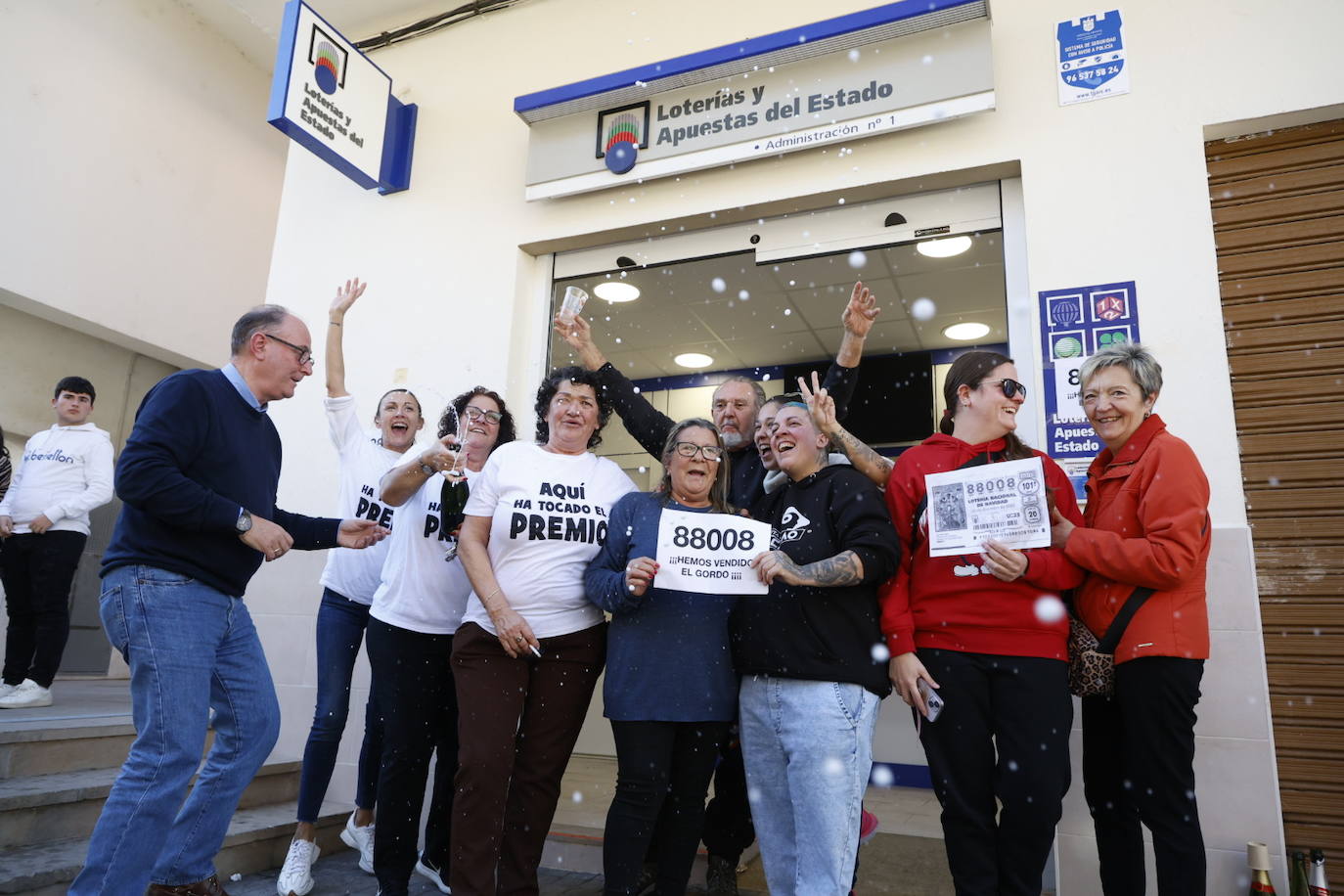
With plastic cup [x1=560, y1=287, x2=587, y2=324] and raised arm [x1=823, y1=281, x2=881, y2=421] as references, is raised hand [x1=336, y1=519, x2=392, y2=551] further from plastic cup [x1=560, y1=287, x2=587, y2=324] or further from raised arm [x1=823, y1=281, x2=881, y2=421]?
raised arm [x1=823, y1=281, x2=881, y2=421]

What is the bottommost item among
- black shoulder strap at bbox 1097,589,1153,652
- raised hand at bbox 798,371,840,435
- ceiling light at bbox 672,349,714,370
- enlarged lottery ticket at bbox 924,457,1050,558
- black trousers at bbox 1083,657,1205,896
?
black trousers at bbox 1083,657,1205,896

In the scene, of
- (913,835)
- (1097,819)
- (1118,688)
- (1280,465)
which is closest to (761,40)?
(1280,465)

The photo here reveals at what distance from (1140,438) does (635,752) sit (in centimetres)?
177

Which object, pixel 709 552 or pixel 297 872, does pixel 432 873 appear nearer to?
pixel 297 872

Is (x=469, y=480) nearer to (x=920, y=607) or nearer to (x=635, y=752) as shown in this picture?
(x=635, y=752)

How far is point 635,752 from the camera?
2541 millimetres

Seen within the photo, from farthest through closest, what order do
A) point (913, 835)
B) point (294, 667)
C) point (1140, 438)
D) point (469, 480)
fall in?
point (294, 667)
point (913, 835)
point (469, 480)
point (1140, 438)

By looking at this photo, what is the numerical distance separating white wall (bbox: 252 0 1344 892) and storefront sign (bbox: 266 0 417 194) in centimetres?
16

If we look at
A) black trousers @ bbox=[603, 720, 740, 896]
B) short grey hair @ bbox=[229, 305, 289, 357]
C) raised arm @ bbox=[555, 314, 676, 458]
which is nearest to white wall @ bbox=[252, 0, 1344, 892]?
raised arm @ bbox=[555, 314, 676, 458]

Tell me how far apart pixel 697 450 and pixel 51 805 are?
2671 mm

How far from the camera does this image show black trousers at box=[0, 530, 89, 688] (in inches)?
175

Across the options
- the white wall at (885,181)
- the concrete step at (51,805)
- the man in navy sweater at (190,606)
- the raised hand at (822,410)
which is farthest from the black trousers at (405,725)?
the white wall at (885,181)

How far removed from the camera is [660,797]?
255 centimetres

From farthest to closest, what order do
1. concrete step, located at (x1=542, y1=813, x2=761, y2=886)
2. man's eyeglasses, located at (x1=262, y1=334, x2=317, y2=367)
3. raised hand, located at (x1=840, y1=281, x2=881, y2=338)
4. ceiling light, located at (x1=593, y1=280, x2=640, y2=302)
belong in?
ceiling light, located at (x1=593, y1=280, x2=640, y2=302) < concrete step, located at (x1=542, y1=813, x2=761, y2=886) < raised hand, located at (x1=840, y1=281, x2=881, y2=338) < man's eyeglasses, located at (x1=262, y1=334, x2=317, y2=367)
